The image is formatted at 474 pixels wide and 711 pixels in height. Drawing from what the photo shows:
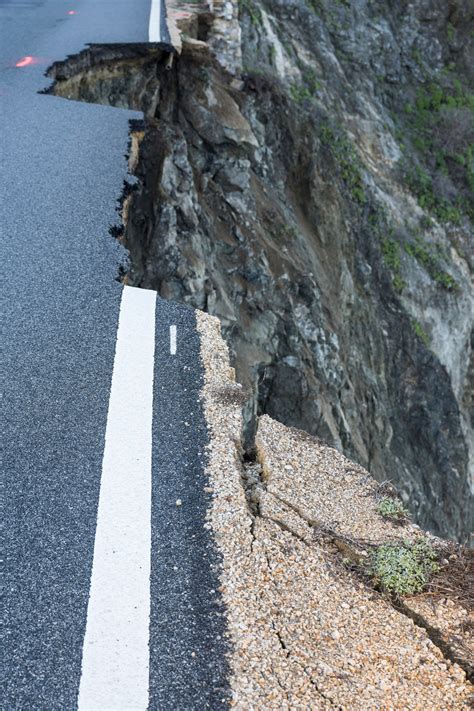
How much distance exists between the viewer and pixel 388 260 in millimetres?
16797

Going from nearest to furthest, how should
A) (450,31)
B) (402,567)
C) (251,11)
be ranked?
1. (402,567)
2. (251,11)
3. (450,31)

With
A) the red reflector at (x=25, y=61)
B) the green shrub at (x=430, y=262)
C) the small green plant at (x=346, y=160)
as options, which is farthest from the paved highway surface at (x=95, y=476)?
the green shrub at (x=430, y=262)

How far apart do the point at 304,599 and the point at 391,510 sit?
3.58 ft

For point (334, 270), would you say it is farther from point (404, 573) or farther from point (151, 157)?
point (404, 573)

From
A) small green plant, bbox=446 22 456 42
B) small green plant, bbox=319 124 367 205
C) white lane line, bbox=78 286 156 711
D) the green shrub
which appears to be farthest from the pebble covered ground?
small green plant, bbox=446 22 456 42

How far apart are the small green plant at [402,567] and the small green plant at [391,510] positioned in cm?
35

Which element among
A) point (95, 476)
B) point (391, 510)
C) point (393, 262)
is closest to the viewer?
point (95, 476)

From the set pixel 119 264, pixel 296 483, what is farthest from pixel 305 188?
pixel 296 483

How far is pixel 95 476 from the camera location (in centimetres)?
367

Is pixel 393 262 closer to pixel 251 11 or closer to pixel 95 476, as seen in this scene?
pixel 251 11

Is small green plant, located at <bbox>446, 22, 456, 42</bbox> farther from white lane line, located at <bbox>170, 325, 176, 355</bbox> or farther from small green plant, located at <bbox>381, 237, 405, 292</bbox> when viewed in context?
white lane line, located at <bbox>170, 325, 176, 355</bbox>

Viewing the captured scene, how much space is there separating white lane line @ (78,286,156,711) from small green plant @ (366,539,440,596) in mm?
1123

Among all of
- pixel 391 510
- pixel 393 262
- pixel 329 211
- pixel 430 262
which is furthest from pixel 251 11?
pixel 391 510

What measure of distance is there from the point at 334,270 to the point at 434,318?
14.7 ft
